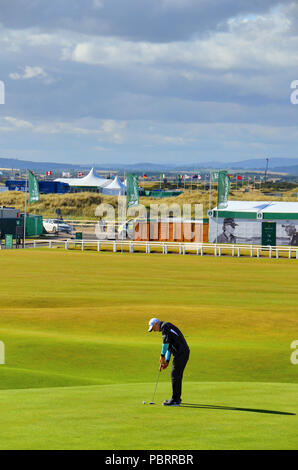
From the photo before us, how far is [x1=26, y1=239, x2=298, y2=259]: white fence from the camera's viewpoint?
60.0m

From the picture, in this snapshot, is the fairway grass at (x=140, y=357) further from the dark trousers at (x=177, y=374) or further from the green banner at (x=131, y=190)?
the green banner at (x=131, y=190)

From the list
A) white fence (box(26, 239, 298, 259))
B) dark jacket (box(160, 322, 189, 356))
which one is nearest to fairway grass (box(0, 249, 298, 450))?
dark jacket (box(160, 322, 189, 356))

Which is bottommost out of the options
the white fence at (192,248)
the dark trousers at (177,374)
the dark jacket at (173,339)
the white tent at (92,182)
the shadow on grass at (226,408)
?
the white fence at (192,248)

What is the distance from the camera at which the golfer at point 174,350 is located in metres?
13.0

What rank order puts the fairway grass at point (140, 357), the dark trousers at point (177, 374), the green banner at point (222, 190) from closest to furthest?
the fairway grass at point (140, 357) → the dark trousers at point (177, 374) → the green banner at point (222, 190)

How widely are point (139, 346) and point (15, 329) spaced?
5673mm

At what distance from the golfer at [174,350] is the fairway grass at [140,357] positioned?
42 cm

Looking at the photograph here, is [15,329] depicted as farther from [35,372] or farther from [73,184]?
[73,184]

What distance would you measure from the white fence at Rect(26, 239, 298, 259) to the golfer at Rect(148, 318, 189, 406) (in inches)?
1808

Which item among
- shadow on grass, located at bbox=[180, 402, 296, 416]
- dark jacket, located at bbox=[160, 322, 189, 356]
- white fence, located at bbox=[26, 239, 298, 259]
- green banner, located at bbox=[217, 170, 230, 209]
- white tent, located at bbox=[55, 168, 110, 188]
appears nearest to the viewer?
shadow on grass, located at bbox=[180, 402, 296, 416]

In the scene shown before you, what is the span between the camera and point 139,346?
74.9 feet

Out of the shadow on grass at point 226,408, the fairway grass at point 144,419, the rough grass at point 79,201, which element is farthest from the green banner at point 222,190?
the shadow on grass at point 226,408

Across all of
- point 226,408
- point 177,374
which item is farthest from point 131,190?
point 226,408

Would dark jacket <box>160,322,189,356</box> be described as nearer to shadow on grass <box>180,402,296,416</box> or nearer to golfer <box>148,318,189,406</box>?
golfer <box>148,318,189,406</box>
